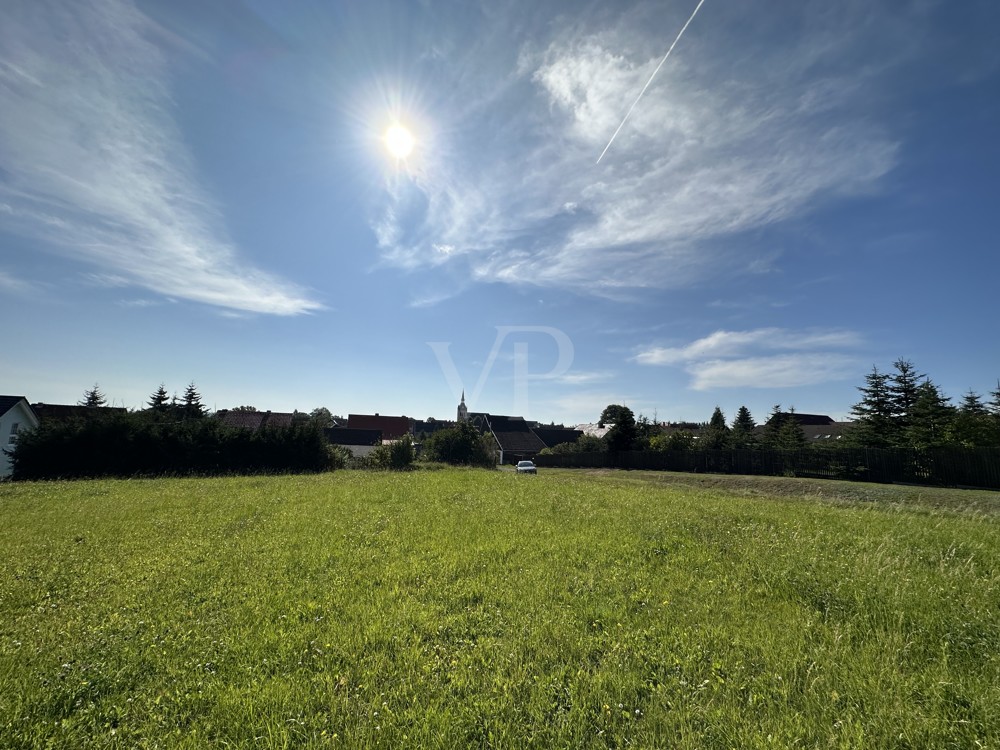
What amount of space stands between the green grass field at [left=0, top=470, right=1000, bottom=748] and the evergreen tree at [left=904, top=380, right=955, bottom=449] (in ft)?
77.0

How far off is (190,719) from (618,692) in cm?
346

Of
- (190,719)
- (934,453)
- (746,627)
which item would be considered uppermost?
(934,453)

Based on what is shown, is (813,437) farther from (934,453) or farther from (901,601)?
(901,601)

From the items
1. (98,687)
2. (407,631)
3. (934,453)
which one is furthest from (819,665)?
(934,453)

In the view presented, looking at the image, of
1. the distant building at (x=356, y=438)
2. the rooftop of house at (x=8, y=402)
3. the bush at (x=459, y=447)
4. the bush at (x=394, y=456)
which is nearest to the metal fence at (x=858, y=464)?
the bush at (x=459, y=447)

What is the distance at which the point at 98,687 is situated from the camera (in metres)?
3.59

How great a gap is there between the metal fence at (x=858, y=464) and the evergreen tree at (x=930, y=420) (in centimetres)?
356

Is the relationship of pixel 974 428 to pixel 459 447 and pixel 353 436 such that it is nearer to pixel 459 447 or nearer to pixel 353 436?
pixel 459 447

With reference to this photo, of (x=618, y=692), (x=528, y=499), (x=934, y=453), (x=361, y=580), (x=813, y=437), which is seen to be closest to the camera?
(x=618, y=692)

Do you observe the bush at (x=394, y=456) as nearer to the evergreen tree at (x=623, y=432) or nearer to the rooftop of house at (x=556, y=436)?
the evergreen tree at (x=623, y=432)

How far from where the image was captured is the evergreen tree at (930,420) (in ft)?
84.0

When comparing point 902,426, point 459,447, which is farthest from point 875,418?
point 459,447

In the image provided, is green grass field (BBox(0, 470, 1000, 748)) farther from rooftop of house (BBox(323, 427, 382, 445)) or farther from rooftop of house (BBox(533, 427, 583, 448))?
rooftop of house (BBox(533, 427, 583, 448))

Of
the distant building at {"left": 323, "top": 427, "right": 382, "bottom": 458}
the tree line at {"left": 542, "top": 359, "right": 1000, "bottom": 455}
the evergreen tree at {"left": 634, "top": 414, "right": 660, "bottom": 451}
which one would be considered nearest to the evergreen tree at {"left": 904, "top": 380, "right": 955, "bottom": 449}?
the tree line at {"left": 542, "top": 359, "right": 1000, "bottom": 455}
